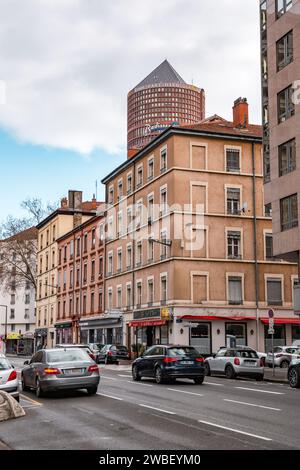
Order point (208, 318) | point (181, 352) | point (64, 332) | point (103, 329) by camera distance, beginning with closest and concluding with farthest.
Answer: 1. point (181, 352)
2. point (208, 318)
3. point (103, 329)
4. point (64, 332)

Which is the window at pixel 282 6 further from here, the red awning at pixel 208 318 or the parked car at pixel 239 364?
the red awning at pixel 208 318

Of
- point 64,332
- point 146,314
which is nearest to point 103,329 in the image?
point 146,314

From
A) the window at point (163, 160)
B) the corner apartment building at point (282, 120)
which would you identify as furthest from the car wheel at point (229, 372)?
Answer: the window at point (163, 160)

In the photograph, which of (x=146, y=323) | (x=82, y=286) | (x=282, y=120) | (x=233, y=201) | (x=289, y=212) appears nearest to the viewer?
(x=289, y=212)

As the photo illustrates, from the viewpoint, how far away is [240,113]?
50.9 metres

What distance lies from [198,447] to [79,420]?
14.0 ft

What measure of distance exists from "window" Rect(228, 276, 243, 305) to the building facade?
1252 centimetres

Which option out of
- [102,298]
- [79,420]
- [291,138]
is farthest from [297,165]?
[102,298]

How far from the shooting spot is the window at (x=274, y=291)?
46.5m

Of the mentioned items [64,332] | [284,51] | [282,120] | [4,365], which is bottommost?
[4,365]

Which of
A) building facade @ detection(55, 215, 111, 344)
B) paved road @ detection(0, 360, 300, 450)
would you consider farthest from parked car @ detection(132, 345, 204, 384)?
building facade @ detection(55, 215, 111, 344)

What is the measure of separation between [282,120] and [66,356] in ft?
67.5

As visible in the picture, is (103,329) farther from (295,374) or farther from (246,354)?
(295,374)

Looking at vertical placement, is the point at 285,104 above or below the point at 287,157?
above
